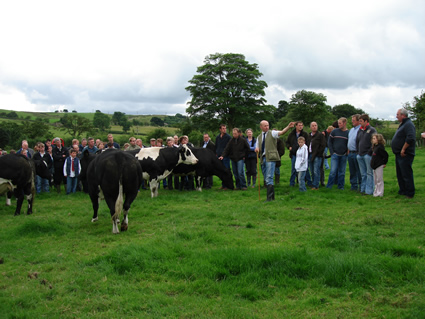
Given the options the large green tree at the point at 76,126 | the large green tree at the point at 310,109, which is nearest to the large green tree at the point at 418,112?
the large green tree at the point at 310,109

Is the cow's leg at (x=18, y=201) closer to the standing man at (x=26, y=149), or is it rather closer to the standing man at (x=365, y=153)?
the standing man at (x=26, y=149)

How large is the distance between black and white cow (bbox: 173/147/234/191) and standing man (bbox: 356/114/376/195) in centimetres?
501

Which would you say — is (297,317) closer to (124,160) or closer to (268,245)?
(268,245)

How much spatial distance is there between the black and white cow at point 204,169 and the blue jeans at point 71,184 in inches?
163

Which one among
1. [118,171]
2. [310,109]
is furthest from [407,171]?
[310,109]

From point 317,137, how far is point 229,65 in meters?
43.7

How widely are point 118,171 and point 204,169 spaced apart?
684 centimetres

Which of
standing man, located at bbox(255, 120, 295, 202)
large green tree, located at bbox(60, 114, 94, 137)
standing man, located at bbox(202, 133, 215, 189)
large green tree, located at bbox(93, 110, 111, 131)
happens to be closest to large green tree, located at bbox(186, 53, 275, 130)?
large green tree, located at bbox(60, 114, 94, 137)

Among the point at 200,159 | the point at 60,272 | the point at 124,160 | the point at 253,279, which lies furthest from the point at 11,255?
the point at 200,159

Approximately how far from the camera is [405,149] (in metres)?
10.1

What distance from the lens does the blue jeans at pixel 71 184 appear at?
14391 mm

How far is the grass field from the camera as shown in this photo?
13.6 feet

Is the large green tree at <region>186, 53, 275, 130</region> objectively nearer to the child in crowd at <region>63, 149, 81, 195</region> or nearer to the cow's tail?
the child in crowd at <region>63, 149, 81, 195</region>

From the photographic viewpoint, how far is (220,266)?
5223mm
